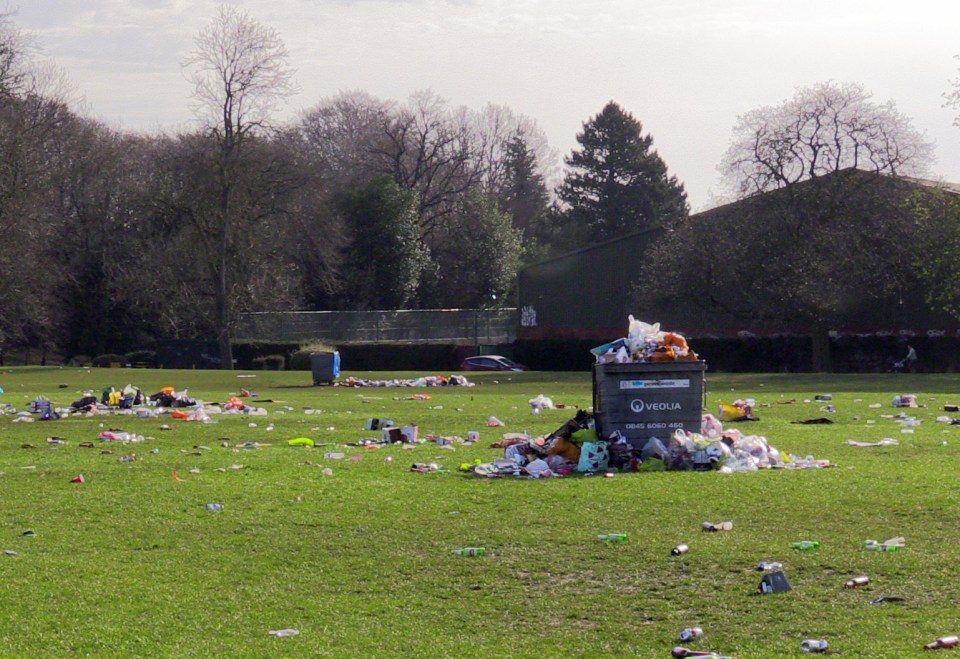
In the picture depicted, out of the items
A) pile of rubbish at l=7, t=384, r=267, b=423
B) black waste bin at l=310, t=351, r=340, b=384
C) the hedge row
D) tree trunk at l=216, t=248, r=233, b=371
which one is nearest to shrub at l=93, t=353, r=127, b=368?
the hedge row

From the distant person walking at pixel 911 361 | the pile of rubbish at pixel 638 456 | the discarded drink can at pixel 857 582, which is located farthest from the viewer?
the distant person walking at pixel 911 361

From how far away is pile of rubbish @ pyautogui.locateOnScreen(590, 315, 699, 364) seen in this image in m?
13.9

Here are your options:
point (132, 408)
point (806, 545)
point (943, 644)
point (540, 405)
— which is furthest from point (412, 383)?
point (943, 644)

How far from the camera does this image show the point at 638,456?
13.5 meters

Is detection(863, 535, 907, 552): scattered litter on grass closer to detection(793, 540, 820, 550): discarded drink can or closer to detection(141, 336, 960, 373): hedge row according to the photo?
detection(793, 540, 820, 550): discarded drink can

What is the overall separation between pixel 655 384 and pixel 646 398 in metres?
0.20

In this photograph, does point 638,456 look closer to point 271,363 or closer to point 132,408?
point 132,408

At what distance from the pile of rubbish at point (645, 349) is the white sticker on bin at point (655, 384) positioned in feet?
0.88

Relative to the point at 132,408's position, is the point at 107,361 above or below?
above

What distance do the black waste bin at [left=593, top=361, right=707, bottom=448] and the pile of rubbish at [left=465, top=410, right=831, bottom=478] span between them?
0.15m

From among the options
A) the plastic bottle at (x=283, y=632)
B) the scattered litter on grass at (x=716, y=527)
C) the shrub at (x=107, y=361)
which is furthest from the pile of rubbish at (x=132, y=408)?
the shrub at (x=107, y=361)

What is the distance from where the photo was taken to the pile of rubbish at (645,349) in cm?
1386

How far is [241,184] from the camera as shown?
57562 mm

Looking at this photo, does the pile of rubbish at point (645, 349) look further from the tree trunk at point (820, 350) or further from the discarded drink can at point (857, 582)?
the tree trunk at point (820, 350)
